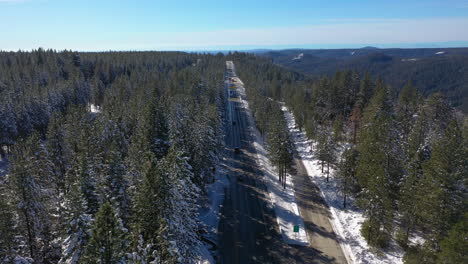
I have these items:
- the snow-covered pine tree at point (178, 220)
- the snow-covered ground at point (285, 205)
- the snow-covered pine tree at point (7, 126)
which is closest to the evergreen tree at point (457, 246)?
the snow-covered ground at point (285, 205)

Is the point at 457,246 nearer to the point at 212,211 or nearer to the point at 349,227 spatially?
the point at 349,227

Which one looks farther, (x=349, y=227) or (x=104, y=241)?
(x=349, y=227)

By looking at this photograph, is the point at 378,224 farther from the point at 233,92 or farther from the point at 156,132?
the point at 233,92

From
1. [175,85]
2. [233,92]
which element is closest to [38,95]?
[175,85]

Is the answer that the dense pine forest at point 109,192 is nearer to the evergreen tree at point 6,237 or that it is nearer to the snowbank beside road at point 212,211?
the evergreen tree at point 6,237

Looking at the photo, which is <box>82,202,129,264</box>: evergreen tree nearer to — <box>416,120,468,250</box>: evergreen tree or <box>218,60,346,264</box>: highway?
<box>218,60,346,264</box>: highway

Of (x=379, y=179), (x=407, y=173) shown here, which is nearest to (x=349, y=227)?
(x=379, y=179)
